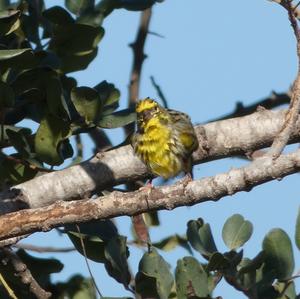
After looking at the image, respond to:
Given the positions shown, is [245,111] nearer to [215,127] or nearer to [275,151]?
[215,127]

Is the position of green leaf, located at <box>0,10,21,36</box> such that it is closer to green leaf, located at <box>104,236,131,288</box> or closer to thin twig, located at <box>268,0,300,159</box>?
green leaf, located at <box>104,236,131,288</box>

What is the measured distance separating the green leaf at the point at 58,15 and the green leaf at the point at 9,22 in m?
0.13

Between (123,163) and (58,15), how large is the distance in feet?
1.77

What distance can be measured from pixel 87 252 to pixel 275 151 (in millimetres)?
908

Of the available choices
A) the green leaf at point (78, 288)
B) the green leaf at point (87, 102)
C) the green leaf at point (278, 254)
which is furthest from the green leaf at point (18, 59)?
the green leaf at point (278, 254)

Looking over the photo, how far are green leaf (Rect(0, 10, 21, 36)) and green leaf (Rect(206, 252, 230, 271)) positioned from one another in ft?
3.41

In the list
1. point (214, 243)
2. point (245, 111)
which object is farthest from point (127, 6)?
point (214, 243)

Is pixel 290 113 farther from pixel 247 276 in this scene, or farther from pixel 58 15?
pixel 58 15

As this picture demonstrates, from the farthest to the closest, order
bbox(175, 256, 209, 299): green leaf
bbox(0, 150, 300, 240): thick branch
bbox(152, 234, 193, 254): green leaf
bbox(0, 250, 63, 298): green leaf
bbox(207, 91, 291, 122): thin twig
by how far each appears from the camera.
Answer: bbox(207, 91, 291, 122): thin twig, bbox(152, 234, 193, 254): green leaf, bbox(0, 250, 63, 298): green leaf, bbox(175, 256, 209, 299): green leaf, bbox(0, 150, 300, 240): thick branch

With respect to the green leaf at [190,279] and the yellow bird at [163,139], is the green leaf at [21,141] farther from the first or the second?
the green leaf at [190,279]

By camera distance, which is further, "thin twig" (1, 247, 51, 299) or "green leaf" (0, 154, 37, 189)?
"green leaf" (0, 154, 37, 189)

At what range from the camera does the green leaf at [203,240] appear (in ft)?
11.1

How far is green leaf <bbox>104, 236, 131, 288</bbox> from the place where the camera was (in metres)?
3.42

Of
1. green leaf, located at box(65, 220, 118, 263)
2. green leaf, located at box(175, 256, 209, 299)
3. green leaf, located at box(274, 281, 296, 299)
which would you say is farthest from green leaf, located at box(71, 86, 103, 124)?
green leaf, located at box(274, 281, 296, 299)
